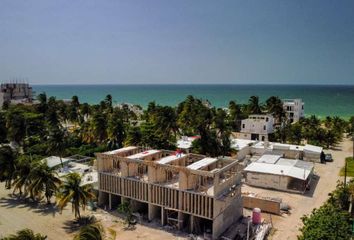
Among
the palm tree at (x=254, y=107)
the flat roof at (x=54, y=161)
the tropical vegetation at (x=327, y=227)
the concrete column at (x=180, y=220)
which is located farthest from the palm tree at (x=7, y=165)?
the palm tree at (x=254, y=107)

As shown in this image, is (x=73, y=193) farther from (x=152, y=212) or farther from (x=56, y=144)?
(x=56, y=144)

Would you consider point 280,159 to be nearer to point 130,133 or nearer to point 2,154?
point 130,133

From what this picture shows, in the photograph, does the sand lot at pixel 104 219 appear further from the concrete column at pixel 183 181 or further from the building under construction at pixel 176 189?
the concrete column at pixel 183 181

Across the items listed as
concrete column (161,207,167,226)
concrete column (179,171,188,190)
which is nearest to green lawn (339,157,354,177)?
concrete column (179,171,188,190)

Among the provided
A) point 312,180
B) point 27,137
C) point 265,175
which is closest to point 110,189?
point 265,175

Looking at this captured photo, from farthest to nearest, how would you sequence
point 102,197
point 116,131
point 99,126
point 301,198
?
point 99,126 → point 116,131 → point 301,198 → point 102,197

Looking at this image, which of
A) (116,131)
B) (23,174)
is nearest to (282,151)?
(116,131)
